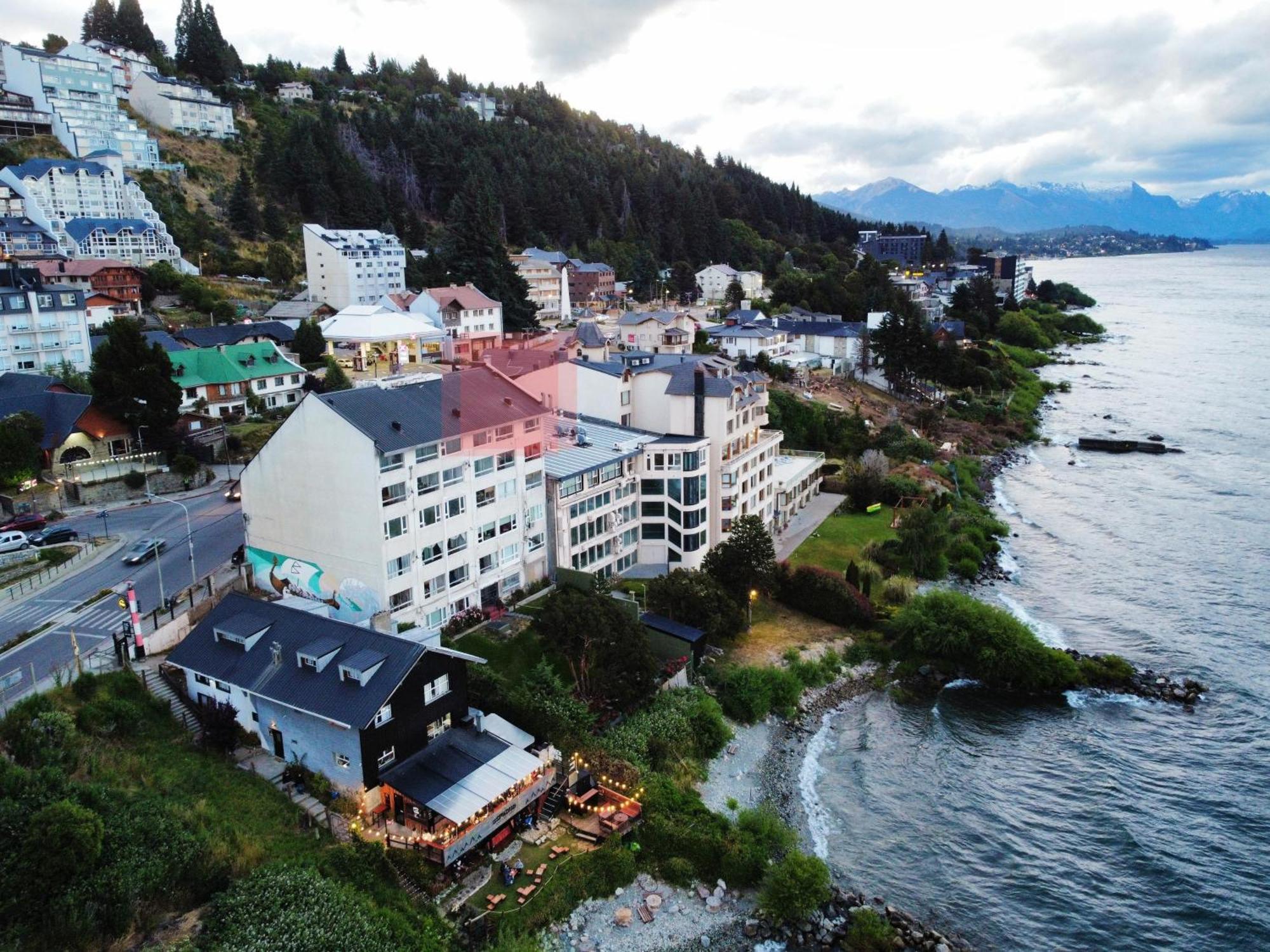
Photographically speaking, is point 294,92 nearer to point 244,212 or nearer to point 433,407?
point 244,212

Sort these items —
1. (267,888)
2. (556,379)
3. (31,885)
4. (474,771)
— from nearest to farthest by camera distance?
(31,885) → (267,888) → (474,771) → (556,379)

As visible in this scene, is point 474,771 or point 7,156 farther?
point 7,156

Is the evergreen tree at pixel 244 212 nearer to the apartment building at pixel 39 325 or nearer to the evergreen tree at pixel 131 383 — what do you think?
the apartment building at pixel 39 325

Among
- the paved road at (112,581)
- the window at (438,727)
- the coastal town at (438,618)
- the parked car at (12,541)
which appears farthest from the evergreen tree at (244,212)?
the window at (438,727)

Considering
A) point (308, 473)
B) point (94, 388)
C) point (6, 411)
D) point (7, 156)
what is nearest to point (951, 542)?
point (308, 473)

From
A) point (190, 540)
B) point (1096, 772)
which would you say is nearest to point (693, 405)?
point (1096, 772)

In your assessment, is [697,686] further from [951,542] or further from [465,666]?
[951,542]

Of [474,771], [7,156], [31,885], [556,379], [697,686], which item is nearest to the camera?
[31,885]
